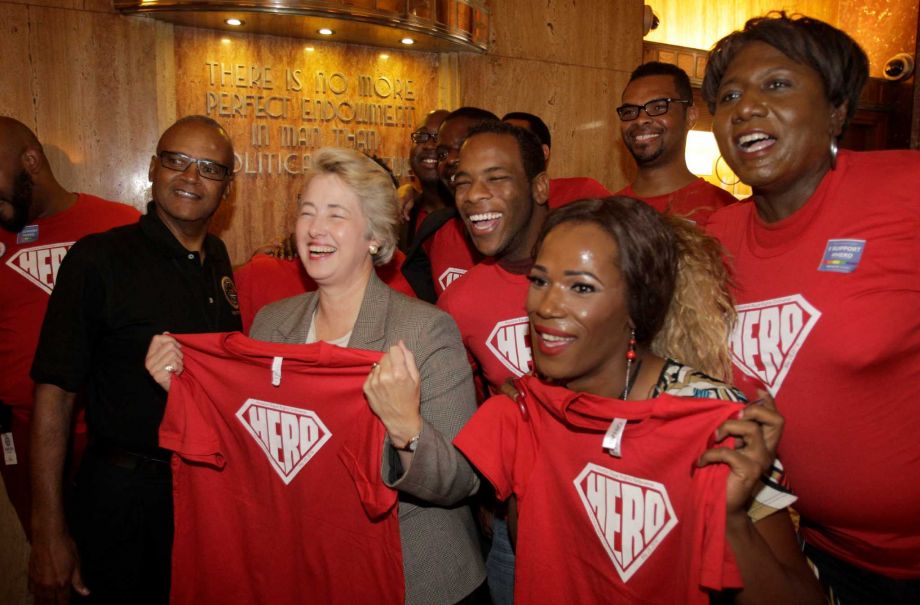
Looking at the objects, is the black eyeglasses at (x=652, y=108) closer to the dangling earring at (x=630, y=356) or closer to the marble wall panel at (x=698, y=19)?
the dangling earring at (x=630, y=356)

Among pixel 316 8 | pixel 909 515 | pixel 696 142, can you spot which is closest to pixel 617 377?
pixel 909 515

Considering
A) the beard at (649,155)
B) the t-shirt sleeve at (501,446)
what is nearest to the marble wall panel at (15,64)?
the beard at (649,155)

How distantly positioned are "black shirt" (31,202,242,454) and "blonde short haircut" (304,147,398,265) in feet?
2.66

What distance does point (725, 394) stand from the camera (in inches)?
66.0

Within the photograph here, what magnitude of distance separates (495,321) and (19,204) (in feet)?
9.62

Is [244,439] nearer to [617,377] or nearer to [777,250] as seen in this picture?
[617,377]

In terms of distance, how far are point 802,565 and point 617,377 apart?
0.66m

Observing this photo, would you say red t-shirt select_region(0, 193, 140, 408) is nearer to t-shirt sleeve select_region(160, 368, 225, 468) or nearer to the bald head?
the bald head

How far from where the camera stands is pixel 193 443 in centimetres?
231

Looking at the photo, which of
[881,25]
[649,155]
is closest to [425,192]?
[649,155]

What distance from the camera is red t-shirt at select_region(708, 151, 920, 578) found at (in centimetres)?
190

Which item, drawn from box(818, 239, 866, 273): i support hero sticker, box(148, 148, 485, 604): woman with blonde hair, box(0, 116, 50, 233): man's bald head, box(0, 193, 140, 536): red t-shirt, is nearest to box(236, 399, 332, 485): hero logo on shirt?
box(148, 148, 485, 604): woman with blonde hair

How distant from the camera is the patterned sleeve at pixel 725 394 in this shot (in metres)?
1.59

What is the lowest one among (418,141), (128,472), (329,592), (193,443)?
(329,592)
